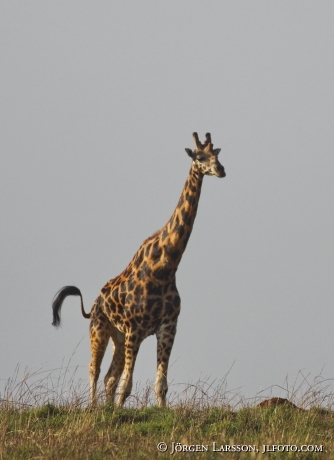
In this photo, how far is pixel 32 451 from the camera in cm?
1175

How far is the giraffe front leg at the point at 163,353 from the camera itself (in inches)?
619

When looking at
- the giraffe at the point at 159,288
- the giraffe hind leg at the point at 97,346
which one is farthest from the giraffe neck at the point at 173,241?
the giraffe hind leg at the point at 97,346

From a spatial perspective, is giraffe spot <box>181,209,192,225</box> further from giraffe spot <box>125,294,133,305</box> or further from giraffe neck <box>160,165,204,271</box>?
giraffe spot <box>125,294,133,305</box>

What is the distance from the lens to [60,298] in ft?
60.6

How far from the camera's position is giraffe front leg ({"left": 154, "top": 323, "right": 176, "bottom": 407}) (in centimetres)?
1573

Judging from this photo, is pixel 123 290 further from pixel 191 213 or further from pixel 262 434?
pixel 262 434

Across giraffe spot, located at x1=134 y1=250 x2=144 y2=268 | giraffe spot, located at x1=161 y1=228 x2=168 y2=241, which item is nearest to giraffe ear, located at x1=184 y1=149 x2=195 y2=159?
giraffe spot, located at x1=161 y1=228 x2=168 y2=241

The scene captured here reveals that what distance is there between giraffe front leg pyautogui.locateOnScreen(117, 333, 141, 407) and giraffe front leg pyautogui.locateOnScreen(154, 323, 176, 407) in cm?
36

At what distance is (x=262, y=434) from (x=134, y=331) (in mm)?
3829

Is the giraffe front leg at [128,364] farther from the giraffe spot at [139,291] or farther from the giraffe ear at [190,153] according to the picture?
the giraffe ear at [190,153]

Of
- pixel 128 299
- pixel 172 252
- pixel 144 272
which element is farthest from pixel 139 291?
pixel 172 252

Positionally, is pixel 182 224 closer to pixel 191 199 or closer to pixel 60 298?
pixel 191 199

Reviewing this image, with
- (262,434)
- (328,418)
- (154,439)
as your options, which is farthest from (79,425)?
(328,418)

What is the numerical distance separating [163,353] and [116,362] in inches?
62.5
